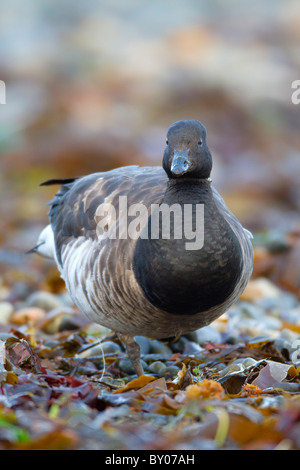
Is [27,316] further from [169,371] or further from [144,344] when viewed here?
[169,371]

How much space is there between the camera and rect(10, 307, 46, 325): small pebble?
25.4 ft

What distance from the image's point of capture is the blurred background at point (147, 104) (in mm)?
13562

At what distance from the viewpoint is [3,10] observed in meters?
32.3

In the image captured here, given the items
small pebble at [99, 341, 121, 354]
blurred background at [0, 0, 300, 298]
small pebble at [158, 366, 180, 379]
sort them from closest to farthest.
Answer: small pebble at [158, 366, 180, 379], small pebble at [99, 341, 121, 354], blurred background at [0, 0, 300, 298]

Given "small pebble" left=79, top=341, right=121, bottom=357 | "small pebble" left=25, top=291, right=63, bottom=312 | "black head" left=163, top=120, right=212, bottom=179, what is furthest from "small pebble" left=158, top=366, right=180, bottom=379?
"small pebble" left=25, top=291, right=63, bottom=312

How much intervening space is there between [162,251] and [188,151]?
747mm

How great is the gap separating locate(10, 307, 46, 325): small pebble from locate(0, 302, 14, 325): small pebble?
2.0 inches

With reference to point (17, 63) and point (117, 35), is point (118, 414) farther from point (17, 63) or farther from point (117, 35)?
point (117, 35)

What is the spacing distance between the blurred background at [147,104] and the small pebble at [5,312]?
100 centimetres

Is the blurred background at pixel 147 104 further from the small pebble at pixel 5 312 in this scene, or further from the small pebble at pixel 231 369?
the small pebble at pixel 231 369

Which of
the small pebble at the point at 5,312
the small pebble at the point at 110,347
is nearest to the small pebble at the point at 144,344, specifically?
the small pebble at the point at 110,347

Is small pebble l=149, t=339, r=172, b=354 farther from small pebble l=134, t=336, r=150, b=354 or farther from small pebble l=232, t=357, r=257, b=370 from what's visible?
small pebble l=232, t=357, r=257, b=370

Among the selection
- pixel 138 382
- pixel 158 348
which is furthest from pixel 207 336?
pixel 138 382

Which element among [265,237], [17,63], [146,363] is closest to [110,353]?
[146,363]
